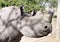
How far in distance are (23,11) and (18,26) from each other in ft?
0.58

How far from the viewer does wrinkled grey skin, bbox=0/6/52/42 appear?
2.02 m

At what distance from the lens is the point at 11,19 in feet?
6.75

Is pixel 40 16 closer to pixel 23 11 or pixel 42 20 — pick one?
pixel 42 20

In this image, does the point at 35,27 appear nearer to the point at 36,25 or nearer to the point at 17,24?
the point at 36,25

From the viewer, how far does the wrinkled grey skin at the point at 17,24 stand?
2.02 meters

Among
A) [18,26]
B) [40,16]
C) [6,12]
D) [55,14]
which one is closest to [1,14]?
[6,12]

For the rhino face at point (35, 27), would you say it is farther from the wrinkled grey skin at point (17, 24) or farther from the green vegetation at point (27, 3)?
the green vegetation at point (27, 3)

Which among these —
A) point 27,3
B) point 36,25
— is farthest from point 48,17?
point 27,3

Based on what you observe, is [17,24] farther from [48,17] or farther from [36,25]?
[48,17]

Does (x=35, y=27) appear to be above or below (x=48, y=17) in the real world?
below

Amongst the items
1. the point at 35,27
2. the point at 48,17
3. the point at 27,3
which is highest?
the point at 27,3

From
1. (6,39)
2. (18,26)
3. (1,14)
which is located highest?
(1,14)

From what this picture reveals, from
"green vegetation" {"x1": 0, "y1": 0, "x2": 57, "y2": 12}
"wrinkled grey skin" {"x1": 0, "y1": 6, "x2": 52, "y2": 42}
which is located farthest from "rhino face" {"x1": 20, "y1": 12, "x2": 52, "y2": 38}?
"green vegetation" {"x1": 0, "y1": 0, "x2": 57, "y2": 12}

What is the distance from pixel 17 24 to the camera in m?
2.06
